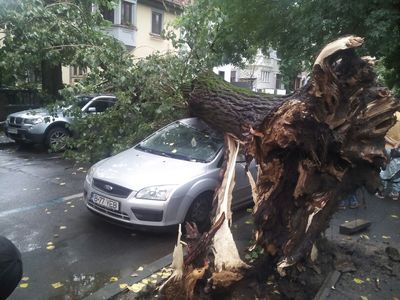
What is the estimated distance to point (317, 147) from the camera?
144 inches

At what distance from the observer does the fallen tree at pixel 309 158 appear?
3465 mm

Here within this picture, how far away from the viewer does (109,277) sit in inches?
175

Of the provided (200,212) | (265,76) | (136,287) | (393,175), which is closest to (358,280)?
(200,212)

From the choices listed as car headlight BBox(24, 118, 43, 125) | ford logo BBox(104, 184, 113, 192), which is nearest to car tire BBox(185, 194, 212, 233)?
ford logo BBox(104, 184, 113, 192)

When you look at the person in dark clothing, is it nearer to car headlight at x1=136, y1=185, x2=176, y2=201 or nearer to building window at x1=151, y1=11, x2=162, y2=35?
car headlight at x1=136, y1=185, x2=176, y2=201

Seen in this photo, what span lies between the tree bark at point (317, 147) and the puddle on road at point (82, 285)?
180 centimetres

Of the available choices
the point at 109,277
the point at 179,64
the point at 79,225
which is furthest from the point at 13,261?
the point at 179,64

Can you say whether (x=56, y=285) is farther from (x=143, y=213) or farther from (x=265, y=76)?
(x=265, y=76)

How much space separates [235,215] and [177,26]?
3717mm

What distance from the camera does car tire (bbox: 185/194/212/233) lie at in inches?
217

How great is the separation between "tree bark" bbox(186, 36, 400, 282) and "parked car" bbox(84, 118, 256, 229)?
1.37m

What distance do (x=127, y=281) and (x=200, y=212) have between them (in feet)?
5.60

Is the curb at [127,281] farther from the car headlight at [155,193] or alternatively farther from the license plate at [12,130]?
the license plate at [12,130]

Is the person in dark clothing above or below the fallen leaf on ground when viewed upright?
above
